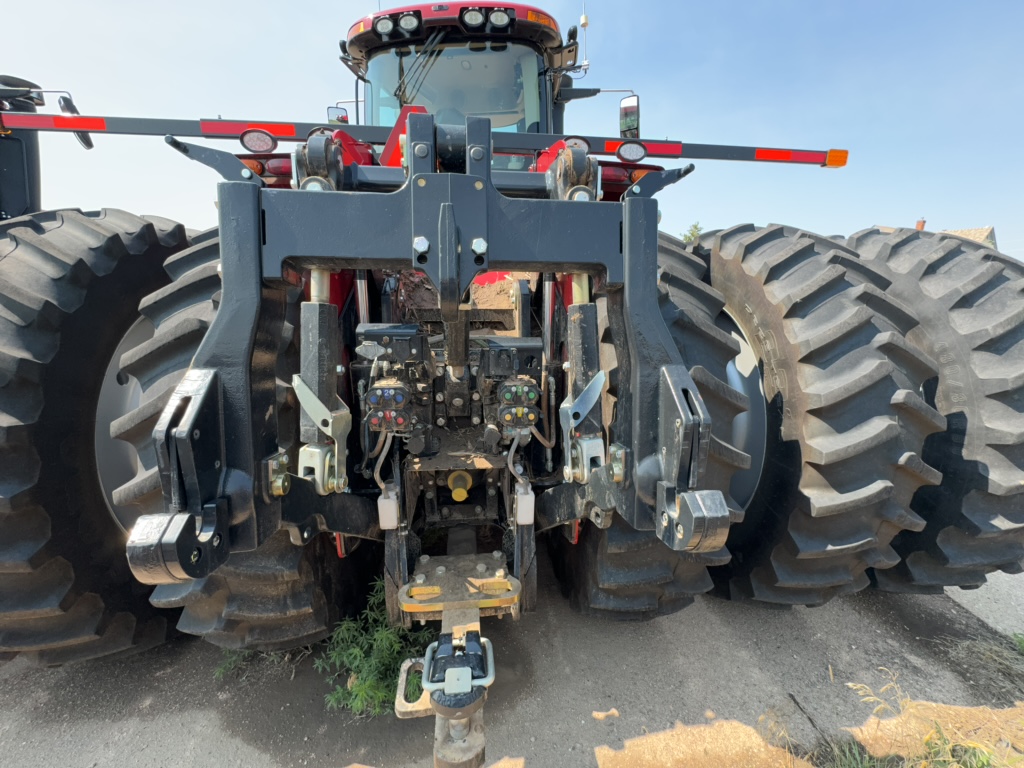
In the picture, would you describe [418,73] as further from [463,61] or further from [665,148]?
[665,148]

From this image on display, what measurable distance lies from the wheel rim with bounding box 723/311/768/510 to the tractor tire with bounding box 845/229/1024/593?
0.70m

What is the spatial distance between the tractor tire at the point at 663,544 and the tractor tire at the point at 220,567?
102 centimetres

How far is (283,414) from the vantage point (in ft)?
5.04

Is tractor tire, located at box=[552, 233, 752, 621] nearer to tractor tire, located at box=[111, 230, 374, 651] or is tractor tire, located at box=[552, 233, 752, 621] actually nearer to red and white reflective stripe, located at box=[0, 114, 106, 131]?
tractor tire, located at box=[111, 230, 374, 651]

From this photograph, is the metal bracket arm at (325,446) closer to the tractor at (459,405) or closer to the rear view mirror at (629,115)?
the tractor at (459,405)

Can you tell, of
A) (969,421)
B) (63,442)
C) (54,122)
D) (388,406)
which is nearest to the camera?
(388,406)

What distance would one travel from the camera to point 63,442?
5.97 ft

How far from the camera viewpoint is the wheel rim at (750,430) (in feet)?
6.94

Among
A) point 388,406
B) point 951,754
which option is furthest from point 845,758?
point 388,406

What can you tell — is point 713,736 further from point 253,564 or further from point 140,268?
point 140,268

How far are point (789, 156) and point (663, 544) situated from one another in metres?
2.64

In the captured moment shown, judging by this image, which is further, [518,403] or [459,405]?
[459,405]

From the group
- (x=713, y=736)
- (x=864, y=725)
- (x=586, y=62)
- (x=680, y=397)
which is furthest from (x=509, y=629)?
(x=586, y=62)

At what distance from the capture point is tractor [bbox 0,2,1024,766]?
1233 mm
